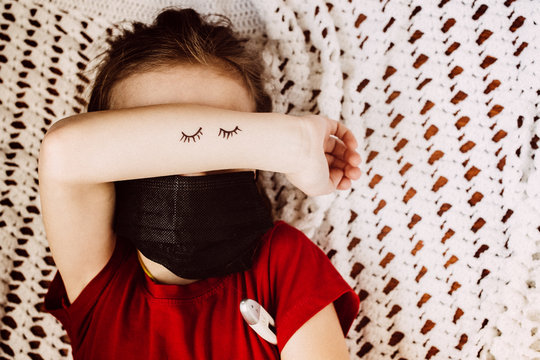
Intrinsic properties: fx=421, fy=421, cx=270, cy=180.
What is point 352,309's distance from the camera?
0.88 meters

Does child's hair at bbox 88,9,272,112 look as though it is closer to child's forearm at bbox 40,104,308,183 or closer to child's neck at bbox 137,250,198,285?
child's forearm at bbox 40,104,308,183

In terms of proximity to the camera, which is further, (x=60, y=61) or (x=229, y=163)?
(x=60, y=61)

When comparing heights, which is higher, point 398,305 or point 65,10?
point 65,10

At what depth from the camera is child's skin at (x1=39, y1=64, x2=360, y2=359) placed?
72 centimetres

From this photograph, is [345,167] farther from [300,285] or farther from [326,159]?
[300,285]

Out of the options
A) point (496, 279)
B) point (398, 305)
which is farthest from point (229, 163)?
point (496, 279)

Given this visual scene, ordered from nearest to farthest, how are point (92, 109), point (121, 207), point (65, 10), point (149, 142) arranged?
point (149, 142), point (121, 207), point (92, 109), point (65, 10)

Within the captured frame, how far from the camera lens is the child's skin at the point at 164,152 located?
0.72 m

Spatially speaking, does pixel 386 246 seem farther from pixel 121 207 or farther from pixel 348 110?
pixel 121 207

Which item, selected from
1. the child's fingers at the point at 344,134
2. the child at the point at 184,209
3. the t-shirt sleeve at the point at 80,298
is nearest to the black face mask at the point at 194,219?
the child at the point at 184,209

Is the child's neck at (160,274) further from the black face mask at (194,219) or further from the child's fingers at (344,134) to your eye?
the child's fingers at (344,134)

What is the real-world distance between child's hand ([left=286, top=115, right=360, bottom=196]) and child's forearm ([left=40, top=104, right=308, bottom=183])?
0.13 meters

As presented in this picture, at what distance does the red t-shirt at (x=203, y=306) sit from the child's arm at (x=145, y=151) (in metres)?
0.15

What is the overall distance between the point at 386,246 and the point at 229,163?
1.61 ft
